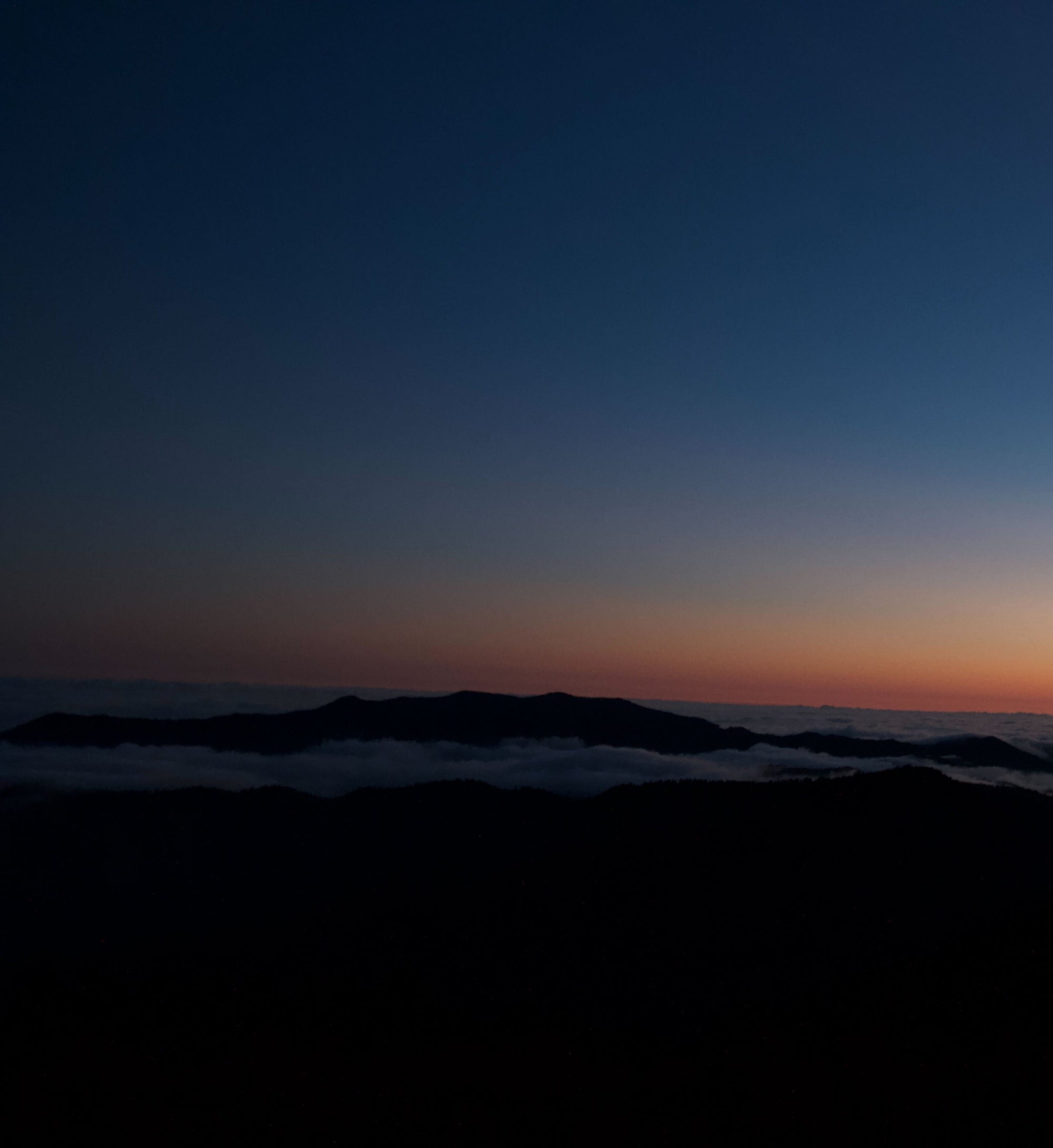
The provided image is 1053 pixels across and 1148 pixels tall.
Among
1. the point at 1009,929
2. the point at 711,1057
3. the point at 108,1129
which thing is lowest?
the point at 108,1129

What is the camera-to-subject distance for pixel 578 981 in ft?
284

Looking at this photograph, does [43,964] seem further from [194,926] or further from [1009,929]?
[1009,929]

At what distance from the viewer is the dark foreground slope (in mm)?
61312

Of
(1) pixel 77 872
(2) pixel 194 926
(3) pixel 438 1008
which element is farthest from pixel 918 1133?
(1) pixel 77 872

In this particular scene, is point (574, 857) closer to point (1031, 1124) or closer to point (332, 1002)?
point (332, 1002)

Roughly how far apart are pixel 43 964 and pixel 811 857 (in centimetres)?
10088

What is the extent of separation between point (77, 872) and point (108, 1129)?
336 ft

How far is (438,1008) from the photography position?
3391 inches

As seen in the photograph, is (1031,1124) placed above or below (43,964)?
above

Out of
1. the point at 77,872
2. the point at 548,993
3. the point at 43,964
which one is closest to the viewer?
the point at 548,993

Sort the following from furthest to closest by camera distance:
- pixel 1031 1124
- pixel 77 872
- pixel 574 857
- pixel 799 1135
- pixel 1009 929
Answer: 1. pixel 77 872
2. pixel 574 857
3. pixel 1009 929
4. pixel 799 1135
5. pixel 1031 1124

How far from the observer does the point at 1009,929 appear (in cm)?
7906

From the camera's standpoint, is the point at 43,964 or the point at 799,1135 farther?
the point at 43,964

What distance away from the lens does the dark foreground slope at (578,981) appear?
6131 cm
